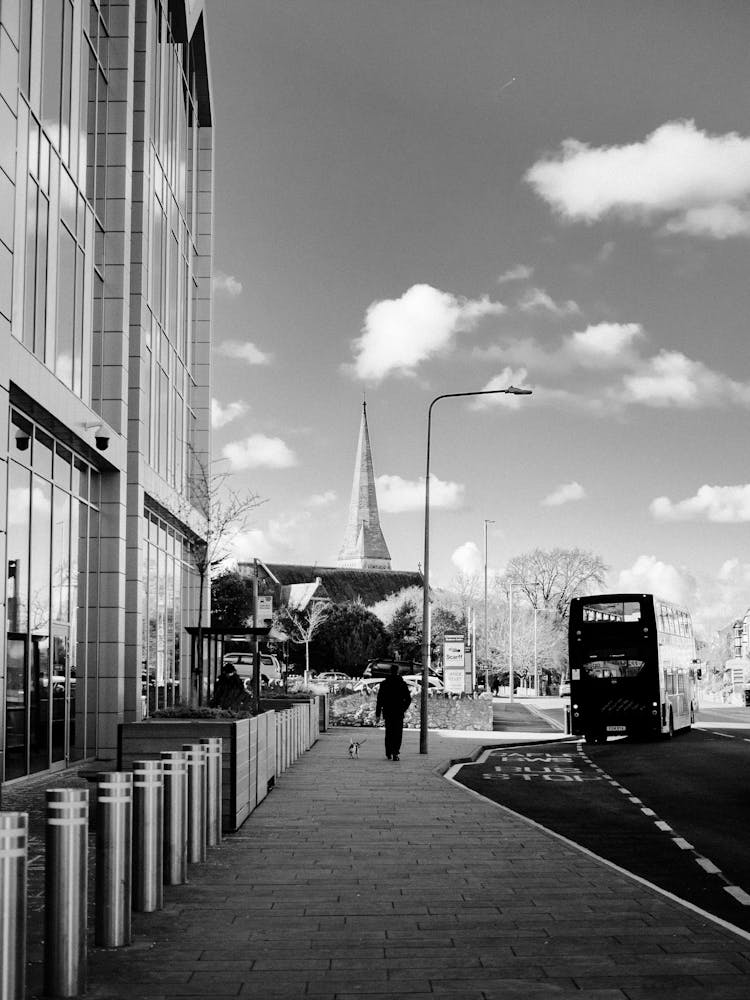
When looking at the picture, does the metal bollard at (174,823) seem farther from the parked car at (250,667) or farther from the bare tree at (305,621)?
the bare tree at (305,621)

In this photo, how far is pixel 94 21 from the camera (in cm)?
2234

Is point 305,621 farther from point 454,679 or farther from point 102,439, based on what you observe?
point 102,439

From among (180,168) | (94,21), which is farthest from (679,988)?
(180,168)

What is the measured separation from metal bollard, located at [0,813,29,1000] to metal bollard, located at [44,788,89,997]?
564 mm

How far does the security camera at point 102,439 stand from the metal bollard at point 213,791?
34.0ft

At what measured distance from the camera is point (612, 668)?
3050cm

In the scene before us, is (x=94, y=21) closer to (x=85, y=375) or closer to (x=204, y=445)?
(x=85, y=375)

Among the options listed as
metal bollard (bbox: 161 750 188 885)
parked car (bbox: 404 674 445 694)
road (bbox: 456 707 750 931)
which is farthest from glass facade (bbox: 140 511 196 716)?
parked car (bbox: 404 674 445 694)

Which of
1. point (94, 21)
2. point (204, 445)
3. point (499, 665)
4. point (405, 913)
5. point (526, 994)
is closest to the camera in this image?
point (526, 994)

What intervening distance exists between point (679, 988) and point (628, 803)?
1066 cm

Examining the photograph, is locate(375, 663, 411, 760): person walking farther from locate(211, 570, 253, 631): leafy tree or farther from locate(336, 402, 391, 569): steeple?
locate(336, 402, 391, 569): steeple

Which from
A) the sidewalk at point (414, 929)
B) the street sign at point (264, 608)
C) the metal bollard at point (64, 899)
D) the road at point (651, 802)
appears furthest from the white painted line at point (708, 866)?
the street sign at point (264, 608)

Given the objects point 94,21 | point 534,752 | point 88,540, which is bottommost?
point 534,752

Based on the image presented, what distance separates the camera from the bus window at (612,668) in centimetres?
3036
